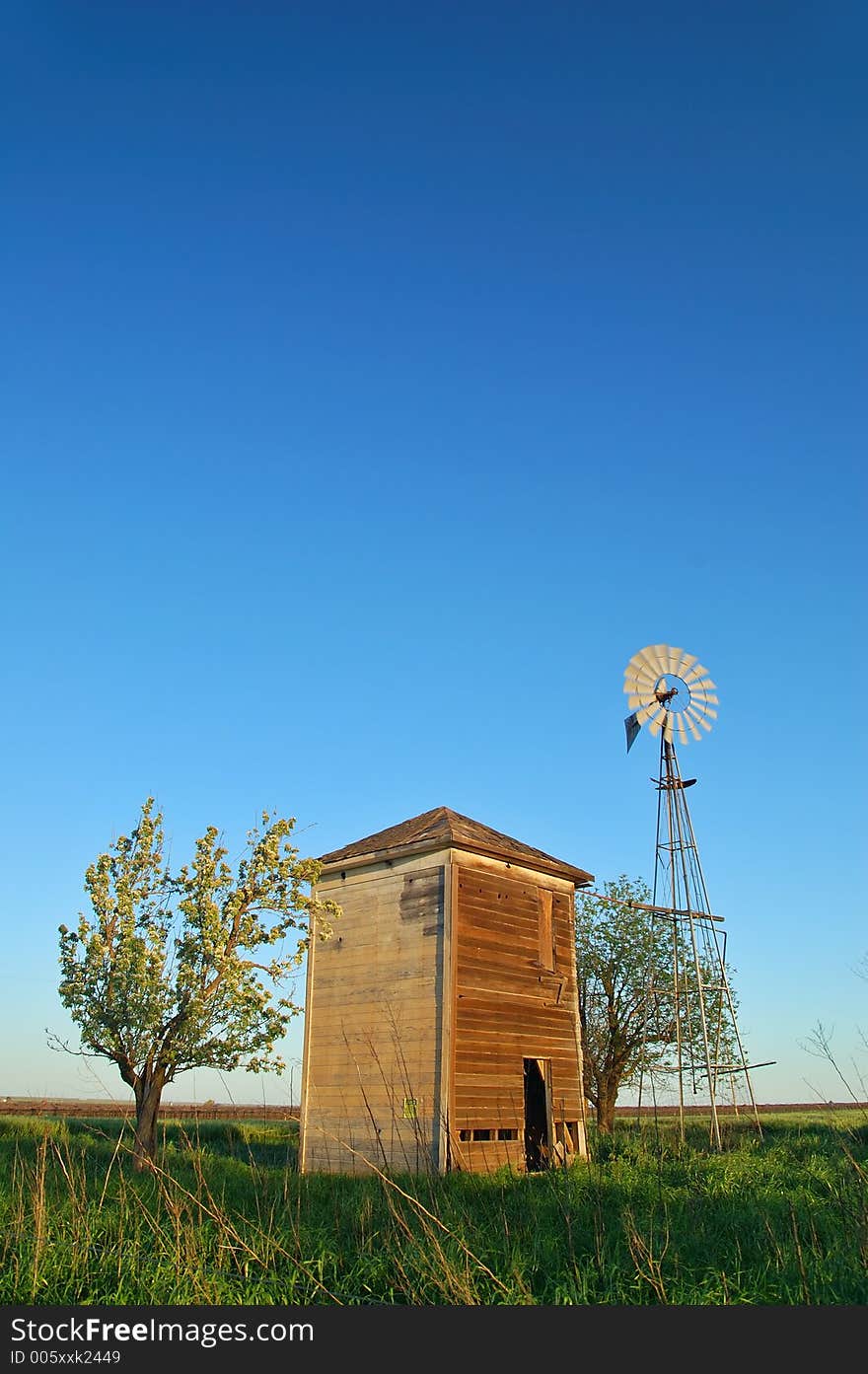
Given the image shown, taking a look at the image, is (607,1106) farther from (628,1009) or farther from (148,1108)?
(148,1108)

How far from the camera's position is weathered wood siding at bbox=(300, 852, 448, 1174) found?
20.2m

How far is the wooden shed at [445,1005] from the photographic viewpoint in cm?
2011

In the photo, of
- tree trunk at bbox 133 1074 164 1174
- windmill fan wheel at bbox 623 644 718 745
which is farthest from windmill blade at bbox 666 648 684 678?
tree trunk at bbox 133 1074 164 1174

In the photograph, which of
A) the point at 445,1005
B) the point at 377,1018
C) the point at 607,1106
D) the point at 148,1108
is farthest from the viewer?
the point at 607,1106

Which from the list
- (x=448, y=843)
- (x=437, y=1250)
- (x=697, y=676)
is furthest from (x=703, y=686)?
(x=437, y=1250)

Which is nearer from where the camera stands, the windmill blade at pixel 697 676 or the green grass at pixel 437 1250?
the green grass at pixel 437 1250

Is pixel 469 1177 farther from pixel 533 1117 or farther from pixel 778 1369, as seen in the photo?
pixel 778 1369

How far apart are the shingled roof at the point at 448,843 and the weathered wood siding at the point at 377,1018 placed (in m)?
0.38

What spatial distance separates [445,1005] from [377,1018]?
7.57 feet

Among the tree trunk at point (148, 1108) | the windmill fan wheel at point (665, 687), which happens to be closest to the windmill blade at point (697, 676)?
the windmill fan wheel at point (665, 687)

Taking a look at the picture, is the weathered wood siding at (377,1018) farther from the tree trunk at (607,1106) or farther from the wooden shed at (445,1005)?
the tree trunk at (607,1106)

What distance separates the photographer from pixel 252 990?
71.5 feet

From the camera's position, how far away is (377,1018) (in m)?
21.7

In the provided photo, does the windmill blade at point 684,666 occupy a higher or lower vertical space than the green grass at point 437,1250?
higher
